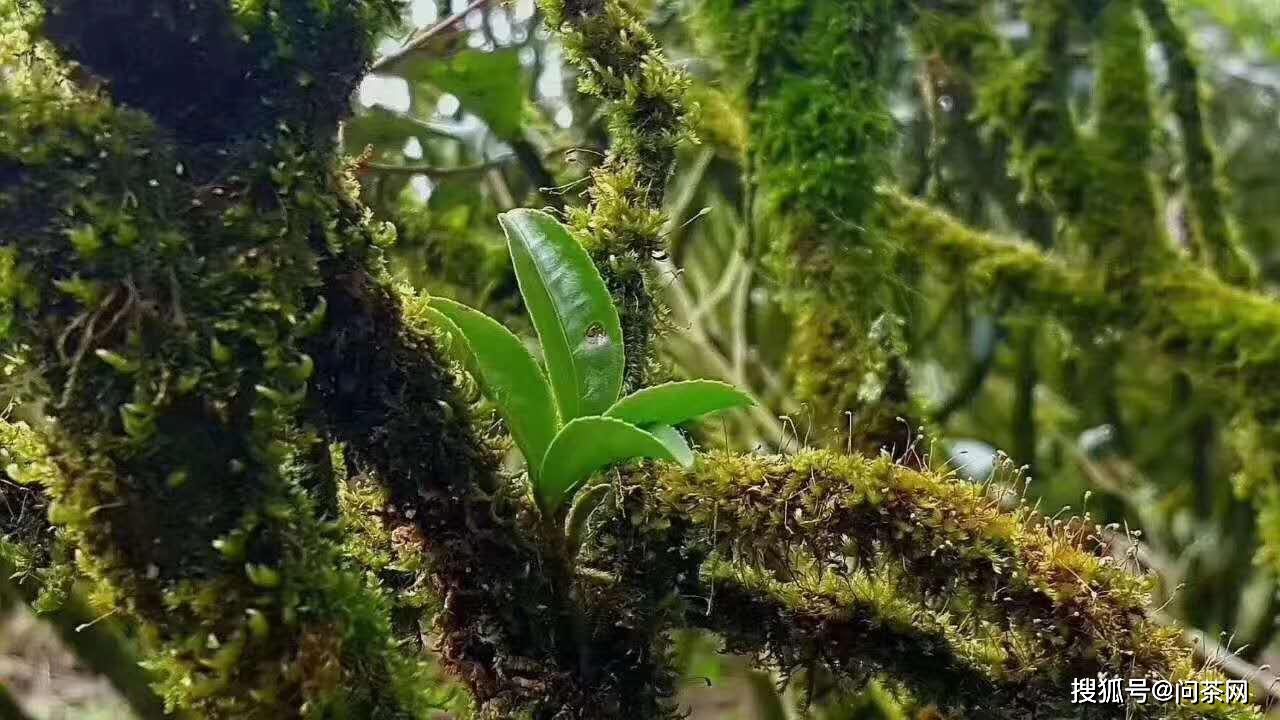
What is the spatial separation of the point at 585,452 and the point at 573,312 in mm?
127

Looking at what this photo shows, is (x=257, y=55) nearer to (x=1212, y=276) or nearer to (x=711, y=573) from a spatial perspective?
(x=711, y=573)

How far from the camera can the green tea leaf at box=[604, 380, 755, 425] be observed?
72 centimetres

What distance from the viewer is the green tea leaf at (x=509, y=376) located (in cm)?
77

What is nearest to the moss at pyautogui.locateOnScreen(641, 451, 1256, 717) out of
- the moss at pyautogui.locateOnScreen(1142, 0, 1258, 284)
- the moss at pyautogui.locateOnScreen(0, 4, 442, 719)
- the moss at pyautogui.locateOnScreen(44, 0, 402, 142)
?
the moss at pyautogui.locateOnScreen(0, 4, 442, 719)

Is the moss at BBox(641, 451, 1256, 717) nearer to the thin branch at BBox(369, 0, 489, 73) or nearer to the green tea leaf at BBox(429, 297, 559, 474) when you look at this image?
the green tea leaf at BBox(429, 297, 559, 474)

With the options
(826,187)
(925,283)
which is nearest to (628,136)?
(826,187)

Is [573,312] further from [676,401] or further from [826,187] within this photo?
[826,187]

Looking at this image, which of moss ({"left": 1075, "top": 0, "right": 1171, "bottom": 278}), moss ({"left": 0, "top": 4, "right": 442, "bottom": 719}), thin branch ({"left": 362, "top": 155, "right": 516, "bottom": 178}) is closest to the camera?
moss ({"left": 0, "top": 4, "right": 442, "bottom": 719})

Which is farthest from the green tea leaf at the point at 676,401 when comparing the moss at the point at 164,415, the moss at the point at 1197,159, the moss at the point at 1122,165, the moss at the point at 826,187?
the moss at the point at 1197,159

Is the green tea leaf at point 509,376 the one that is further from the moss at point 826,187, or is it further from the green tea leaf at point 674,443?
the moss at point 826,187

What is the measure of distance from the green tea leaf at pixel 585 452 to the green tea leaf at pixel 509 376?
0.10ft

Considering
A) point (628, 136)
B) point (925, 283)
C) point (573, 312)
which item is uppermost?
point (628, 136)

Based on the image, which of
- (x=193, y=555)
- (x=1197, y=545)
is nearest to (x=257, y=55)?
(x=193, y=555)

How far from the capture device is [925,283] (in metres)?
2.83
